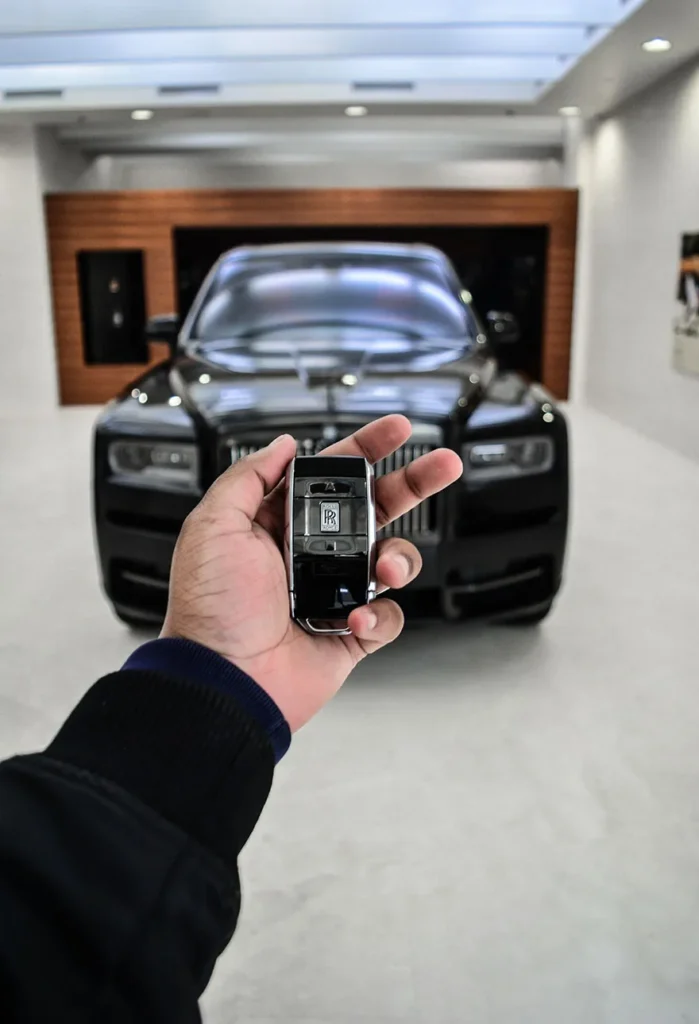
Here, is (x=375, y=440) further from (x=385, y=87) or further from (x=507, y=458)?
(x=385, y=87)

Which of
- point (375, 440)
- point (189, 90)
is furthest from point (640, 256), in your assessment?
point (375, 440)

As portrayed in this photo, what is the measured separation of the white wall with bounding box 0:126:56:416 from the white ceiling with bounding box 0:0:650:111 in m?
1.24

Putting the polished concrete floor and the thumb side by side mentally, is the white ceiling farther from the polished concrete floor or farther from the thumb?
the thumb

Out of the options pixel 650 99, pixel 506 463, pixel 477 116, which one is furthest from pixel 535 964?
pixel 477 116

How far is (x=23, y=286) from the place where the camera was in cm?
876

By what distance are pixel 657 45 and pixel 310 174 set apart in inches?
194

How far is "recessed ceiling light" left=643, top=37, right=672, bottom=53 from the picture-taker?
17.7 feet

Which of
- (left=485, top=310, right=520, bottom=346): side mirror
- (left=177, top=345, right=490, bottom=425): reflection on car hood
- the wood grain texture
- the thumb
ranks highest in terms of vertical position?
the wood grain texture

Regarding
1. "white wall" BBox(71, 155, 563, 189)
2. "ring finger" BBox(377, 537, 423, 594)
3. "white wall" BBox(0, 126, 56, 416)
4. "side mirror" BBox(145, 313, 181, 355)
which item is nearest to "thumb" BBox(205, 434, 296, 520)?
"ring finger" BBox(377, 537, 423, 594)

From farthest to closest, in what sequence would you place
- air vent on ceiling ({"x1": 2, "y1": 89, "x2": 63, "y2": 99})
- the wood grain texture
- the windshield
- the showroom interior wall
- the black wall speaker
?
the black wall speaker, the wood grain texture, air vent on ceiling ({"x1": 2, "y1": 89, "x2": 63, "y2": 99}), the showroom interior wall, the windshield

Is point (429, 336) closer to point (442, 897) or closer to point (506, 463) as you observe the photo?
point (506, 463)

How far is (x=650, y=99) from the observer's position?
22.4 feet

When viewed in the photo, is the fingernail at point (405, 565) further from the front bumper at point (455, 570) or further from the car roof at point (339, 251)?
the car roof at point (339, 251)

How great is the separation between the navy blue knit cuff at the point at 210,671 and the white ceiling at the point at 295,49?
4879mm
